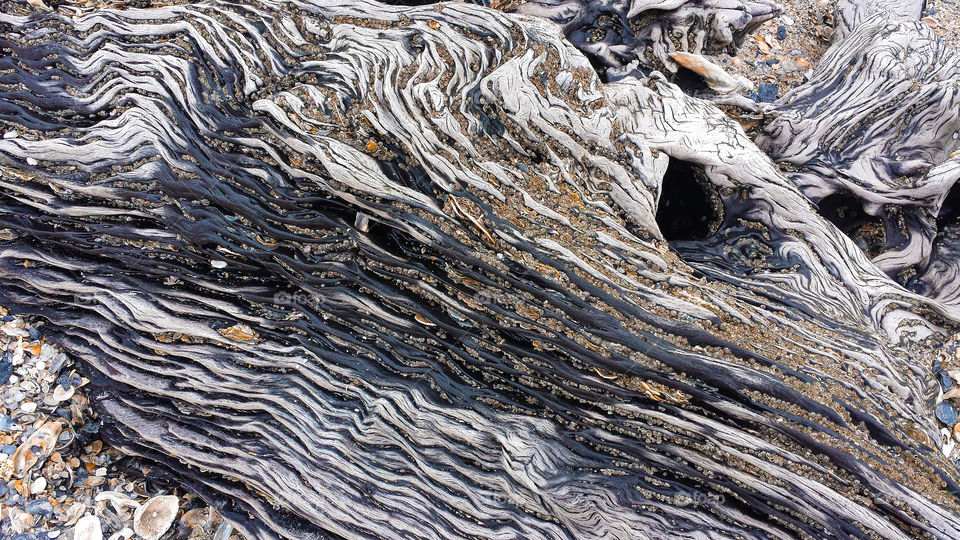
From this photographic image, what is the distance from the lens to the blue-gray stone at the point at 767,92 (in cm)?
411

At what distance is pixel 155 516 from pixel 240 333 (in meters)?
1.01

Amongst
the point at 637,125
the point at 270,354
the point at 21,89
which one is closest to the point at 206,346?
the point at 270,354

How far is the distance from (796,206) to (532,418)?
1.97 metres

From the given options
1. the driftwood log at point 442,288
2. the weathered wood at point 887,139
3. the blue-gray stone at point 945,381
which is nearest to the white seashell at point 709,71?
the weathered wood at point 887,139

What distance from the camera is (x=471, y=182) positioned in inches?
112

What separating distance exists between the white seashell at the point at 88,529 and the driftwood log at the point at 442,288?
364 mm

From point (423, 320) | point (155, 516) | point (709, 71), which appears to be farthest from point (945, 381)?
point (155, 516)

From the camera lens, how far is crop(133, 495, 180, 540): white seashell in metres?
2.72

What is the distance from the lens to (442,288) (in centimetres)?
274

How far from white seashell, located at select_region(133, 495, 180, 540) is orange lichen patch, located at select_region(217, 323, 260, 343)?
0.90 m

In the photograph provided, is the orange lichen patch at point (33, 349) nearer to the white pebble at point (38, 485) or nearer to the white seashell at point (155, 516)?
the white pebble at point (38, 485)

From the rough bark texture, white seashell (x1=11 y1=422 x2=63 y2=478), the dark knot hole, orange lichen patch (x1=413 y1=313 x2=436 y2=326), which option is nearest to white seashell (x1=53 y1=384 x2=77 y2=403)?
white seashell (x1=11 y1=422 x2=63 y2=478)

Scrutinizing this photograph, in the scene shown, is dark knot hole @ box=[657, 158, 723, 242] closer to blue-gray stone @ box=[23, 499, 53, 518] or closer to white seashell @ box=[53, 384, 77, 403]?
white seashell @ box=[53, 384, 77, 403]

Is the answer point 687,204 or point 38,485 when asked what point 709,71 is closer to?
point 687,204
